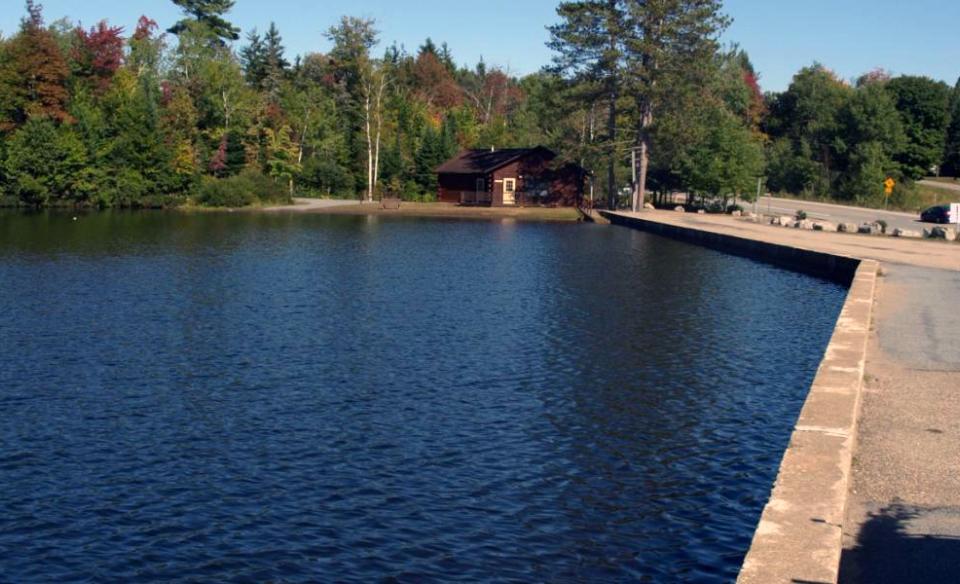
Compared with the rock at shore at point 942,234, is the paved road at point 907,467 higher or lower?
lower

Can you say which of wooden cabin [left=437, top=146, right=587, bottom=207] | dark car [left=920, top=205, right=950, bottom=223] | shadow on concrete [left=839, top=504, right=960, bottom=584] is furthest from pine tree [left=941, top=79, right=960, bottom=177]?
shadow on concrete [left=839, top=504, right=960, bottom=584]

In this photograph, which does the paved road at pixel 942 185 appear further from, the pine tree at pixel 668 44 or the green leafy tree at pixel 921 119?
the pine tree at pixel 668 44

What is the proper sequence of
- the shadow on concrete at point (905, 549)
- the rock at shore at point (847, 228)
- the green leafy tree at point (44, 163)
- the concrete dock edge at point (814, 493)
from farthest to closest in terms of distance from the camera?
the green leafy tree at point (44, 163)
the rock at shore at point (847, 228)
the shadow on concrete at point (905, 549)
the concrete dock edge at point (814, 493)

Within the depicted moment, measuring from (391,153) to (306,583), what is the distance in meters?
84.5

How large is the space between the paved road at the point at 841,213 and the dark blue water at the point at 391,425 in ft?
105

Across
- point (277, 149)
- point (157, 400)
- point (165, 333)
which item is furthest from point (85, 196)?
point (157, 400)

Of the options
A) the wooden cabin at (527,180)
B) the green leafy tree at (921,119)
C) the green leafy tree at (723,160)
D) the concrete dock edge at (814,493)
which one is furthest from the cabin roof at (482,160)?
the concrete dock edge at (814,493)

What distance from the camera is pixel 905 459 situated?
11938 millimetres

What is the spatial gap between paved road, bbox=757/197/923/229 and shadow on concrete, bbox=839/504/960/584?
53121mm

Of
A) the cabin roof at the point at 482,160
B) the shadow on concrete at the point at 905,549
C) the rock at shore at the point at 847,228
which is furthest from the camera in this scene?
the cabin roof at the point at 482,160

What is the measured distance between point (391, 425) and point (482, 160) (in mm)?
71363

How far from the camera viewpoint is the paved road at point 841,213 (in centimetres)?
6506

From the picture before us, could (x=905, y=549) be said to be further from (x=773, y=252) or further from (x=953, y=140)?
(x=953, y=140)

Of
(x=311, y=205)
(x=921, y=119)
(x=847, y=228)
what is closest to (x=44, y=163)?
(x=311, y=205)
